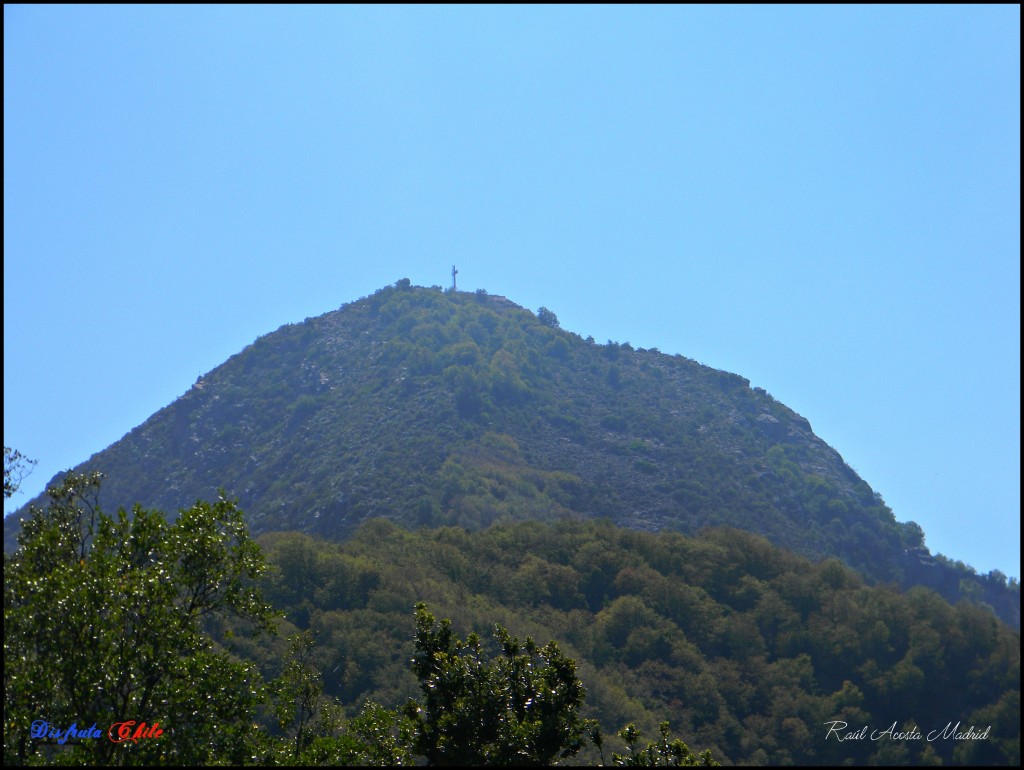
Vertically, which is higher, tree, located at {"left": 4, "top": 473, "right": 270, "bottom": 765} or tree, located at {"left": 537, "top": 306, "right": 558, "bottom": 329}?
tree, located at {"left": 537, "top": 306, "right": 558, "bottom": 329}

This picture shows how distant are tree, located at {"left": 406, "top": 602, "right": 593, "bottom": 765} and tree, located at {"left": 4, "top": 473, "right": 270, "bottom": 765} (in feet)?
8.94

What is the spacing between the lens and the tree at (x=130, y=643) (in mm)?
12539

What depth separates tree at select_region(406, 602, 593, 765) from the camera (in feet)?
46.3

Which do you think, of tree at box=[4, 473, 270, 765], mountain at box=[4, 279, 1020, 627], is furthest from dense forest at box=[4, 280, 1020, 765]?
mountain at box=[4, 279, 1020, 627]

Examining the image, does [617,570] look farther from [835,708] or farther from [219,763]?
[219,763]

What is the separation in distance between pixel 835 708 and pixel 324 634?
2215cm

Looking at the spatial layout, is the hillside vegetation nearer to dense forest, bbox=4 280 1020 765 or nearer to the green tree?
dense forest, bbox=4 280 1020 765

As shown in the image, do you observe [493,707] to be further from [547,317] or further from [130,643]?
[547,317]

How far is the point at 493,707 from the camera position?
14.6 meters

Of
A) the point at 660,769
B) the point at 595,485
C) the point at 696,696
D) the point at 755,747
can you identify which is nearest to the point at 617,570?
the point at 696,696

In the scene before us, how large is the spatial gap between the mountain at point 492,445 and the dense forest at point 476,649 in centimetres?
1144

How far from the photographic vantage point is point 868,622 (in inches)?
1617

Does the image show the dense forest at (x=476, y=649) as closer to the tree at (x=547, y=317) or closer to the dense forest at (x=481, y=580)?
the dense forest at (x=481, y=580)
